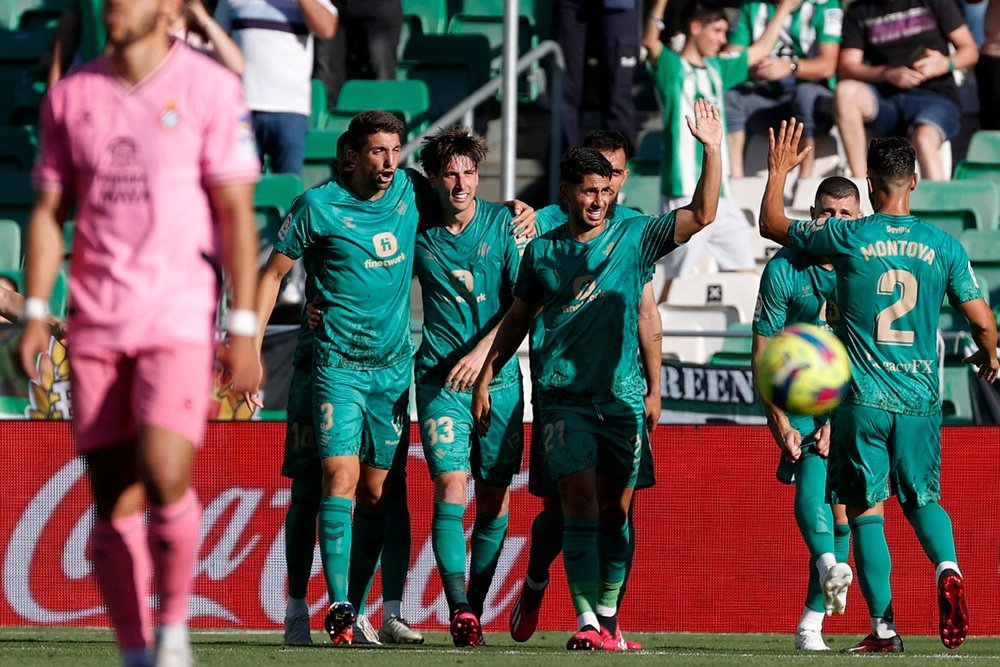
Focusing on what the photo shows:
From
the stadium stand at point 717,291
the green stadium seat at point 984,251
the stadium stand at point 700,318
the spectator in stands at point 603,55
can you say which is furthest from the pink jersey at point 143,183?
the green stadium seat at point 984,251

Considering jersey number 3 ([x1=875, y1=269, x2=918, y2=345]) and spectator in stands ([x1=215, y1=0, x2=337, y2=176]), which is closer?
jersey number 3 ([x1=875, y1=269, x2=918, y2=345])

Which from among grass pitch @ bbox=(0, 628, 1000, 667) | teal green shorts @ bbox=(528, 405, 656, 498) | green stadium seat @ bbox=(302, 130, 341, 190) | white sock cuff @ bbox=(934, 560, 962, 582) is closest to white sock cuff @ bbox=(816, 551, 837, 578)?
grass pitch @ bbox=(0, 628, 1000, 667)

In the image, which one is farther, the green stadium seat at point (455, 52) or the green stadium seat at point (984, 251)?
the green stadium seat at point (455, 52)

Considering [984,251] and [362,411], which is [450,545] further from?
[984,251]

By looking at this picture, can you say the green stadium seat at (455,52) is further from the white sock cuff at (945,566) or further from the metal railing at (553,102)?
the white sock cuff at (945,566)

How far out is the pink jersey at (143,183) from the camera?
15.8 ft

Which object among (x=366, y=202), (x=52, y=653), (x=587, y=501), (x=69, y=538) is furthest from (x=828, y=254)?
(x=69, y=538)

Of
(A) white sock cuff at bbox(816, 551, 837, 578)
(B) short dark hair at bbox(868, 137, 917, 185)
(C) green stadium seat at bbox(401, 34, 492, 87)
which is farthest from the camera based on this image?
(C) green stadium seat at bbox(401, 34, 492, 87)

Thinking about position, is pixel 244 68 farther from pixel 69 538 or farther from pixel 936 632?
pixel 936 632

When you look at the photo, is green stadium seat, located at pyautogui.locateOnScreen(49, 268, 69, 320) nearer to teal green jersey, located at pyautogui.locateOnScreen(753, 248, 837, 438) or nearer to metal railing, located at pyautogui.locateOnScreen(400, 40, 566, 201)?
metal railing, located at pyautogui.locateOnScreen(400, 40, 566, 201)

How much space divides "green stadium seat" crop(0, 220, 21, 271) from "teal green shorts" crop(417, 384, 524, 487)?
5639mm

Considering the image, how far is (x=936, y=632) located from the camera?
9.62 meters

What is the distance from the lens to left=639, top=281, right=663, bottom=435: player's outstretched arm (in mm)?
8234

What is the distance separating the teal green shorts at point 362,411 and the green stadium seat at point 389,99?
6395 mm
